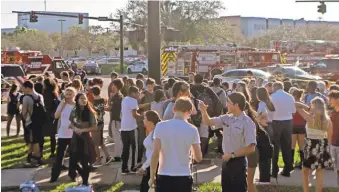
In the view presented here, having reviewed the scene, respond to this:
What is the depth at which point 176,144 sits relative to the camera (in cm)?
609

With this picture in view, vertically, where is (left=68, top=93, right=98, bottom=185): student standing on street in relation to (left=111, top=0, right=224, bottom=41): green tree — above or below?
below

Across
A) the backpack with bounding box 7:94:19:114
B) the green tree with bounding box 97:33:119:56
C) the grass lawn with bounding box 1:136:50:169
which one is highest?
the green tree with bounding box 97:33:119:56

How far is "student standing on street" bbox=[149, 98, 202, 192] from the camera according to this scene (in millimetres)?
6090

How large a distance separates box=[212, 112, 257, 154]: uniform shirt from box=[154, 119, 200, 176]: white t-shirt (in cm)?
83

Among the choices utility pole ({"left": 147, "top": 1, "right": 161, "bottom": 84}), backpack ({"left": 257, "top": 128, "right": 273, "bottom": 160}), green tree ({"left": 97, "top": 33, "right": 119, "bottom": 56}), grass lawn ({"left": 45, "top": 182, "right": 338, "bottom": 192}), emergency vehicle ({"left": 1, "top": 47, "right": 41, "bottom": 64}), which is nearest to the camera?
backpack ({"left": 257, "top": 128, "right": 273, "bottom": 160})

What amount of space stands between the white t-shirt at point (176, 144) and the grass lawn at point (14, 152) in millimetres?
6213

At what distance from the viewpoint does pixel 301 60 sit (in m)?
39.4

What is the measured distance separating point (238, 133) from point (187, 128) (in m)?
0.99

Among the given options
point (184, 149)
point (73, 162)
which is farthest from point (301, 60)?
point (184, 149)

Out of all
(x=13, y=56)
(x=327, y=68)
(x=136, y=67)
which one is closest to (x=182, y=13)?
(x=136, y=67)

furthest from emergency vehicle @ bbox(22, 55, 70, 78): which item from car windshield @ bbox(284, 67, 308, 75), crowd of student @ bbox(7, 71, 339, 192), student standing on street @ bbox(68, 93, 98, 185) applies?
student standing on street @ bbox(68, 93, 98, 185)

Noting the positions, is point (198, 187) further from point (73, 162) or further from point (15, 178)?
point (15, 178)

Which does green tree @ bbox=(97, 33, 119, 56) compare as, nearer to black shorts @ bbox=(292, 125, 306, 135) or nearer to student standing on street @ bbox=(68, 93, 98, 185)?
black shorts @ bbox=(292, 125, 306, 135)

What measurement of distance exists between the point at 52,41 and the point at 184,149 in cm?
9113
